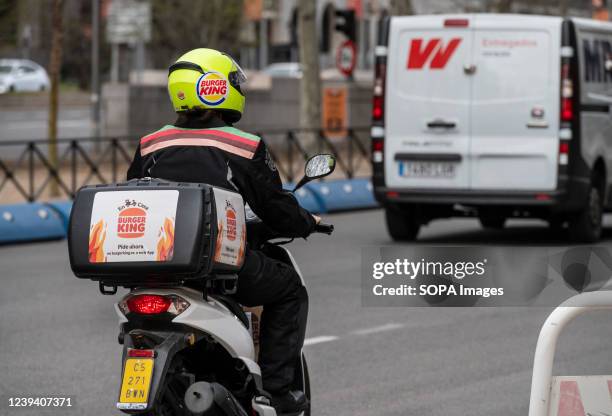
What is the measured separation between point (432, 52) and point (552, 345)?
1034 centimetres

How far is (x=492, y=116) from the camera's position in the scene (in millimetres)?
15539

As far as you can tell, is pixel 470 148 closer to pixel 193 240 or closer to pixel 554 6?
pixel 193 240

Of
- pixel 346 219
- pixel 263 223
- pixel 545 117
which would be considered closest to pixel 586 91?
pixel 545 117

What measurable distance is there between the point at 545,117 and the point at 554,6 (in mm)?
31624

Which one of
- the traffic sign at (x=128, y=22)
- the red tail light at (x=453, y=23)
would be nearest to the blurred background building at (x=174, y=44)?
→ the traffic sign at (x=128, y=22)

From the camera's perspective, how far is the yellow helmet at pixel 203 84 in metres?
5.61

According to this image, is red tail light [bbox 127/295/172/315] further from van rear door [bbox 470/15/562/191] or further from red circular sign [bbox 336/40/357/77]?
red circular sign [bbox 336/40/357/77]

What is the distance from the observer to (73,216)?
5.29 metres

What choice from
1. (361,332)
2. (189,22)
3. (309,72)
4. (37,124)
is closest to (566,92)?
(361,332)

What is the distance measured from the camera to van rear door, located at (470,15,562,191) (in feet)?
50.0

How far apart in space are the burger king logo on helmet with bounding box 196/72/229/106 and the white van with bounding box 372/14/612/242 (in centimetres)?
997

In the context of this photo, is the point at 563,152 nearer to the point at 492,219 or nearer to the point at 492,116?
the point at 492,116

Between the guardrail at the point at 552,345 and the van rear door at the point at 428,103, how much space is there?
9.91 metres

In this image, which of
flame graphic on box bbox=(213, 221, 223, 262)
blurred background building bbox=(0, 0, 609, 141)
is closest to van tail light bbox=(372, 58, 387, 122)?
flame graphic on box bbox=(213, 221, 223, 262)
